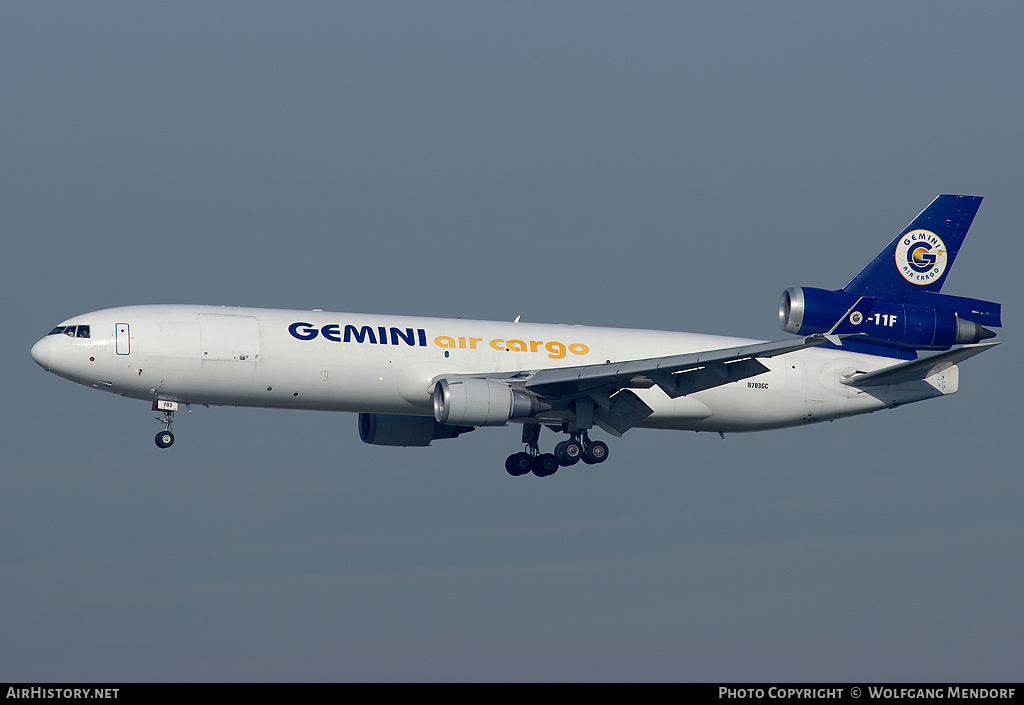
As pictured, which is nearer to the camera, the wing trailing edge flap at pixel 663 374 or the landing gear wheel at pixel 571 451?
the wing trailing edge flap at pixel 663 374

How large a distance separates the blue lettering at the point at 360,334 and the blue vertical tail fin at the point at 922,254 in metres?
20.0

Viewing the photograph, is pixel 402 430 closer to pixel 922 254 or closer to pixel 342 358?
pixel 342 358

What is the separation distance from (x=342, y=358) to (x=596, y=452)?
10945 mm

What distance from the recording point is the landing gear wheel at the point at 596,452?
57.6 metres

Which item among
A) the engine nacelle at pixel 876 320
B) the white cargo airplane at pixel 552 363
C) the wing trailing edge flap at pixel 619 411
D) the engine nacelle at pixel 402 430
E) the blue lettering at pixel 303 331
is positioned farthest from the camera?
the engine nacelle at pixel 402 430

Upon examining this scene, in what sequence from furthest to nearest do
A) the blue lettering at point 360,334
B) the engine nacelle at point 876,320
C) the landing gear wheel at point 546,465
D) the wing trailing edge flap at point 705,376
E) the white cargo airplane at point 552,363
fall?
the landing gear wheel at point 546,465 < the engine nacelle at point 876,320 < the blue lettering at point 360,334 < the wing trailing edge flap at point 705,376 < the white cargo airplane at point 552,363

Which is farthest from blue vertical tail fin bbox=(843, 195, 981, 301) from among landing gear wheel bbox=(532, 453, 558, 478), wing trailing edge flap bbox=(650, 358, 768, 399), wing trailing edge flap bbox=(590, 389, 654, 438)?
landing gear wheel bbox=(532, 453, 558, 478)

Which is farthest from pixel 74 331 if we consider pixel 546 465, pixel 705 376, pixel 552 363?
pixel 705 376

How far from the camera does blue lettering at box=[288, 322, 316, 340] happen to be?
53469 millimetres

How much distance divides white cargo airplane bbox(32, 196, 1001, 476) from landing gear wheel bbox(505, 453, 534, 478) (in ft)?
0.21

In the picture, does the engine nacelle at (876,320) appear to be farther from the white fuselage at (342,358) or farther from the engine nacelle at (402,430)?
the engine nacelle at (402,430)

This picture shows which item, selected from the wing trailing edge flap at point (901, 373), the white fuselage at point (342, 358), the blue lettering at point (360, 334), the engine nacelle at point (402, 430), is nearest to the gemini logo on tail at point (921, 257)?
the wing trailing edge flap at point (901, 373)

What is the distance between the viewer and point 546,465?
60125 millimetres
